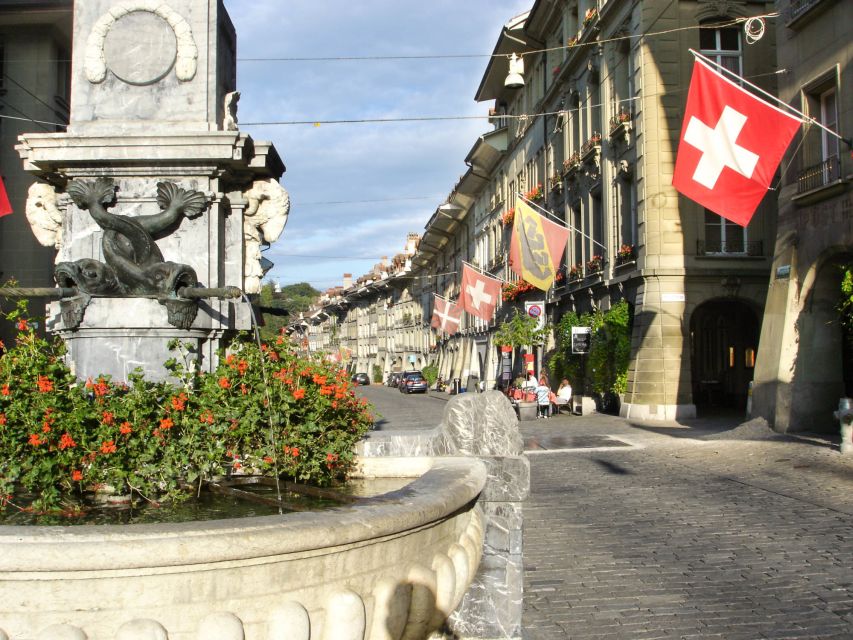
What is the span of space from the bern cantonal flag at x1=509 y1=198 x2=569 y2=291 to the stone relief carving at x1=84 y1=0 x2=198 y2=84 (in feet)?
53.6

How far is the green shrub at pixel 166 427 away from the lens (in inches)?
172

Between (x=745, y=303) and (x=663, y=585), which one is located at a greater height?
(x=745, y=303)

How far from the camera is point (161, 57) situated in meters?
8.55

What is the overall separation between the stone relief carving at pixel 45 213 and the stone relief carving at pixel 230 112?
6.14 ft

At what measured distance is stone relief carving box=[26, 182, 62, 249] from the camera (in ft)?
28.8

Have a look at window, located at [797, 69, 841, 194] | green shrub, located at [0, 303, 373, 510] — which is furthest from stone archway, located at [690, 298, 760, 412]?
green shrub, located at [0, 303, 373, 510]

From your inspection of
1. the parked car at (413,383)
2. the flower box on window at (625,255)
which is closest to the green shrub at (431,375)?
the parked car at (413,383)

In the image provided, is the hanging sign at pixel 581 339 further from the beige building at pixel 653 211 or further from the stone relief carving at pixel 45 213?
the stone relief carving at pixel 45 213

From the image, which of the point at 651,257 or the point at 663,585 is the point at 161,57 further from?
the point at 651,257

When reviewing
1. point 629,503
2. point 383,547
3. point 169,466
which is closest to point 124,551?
point 383,547

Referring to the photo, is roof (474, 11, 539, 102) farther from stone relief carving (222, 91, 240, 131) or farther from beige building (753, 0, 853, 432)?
stone relief carving (222, 91, 240, 131)

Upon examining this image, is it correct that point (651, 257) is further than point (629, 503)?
Yes

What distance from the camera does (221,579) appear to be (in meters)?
3.00

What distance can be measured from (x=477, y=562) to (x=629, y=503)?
6.36 meters
